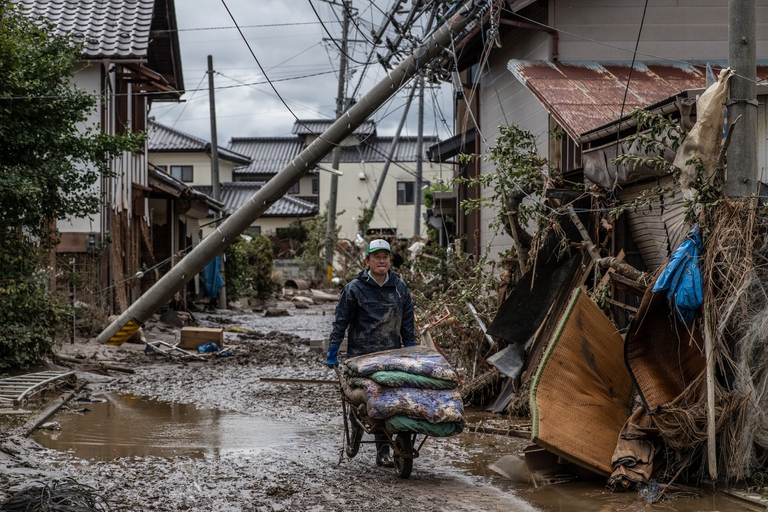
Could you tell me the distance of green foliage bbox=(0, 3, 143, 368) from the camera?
11.2m

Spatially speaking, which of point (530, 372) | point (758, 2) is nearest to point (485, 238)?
point (758, 2)

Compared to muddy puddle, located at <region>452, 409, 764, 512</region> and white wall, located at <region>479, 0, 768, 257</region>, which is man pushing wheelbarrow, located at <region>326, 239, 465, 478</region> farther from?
white wall, located at <region>479, 0, 768, 257</region>

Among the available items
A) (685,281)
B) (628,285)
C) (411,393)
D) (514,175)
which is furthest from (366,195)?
(685,281)

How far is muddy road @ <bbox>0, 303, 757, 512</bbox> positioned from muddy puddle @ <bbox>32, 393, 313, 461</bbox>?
0.5 inches

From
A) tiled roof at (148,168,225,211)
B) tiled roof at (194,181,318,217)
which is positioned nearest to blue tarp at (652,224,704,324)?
tiled roof at (148,168,225,211)

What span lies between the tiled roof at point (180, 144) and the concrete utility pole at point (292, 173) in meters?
35.9

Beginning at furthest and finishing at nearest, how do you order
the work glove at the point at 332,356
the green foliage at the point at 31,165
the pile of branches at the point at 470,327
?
the green foliage at the point at 31,165, the pile of branches at the point at 470,327, the work glove at the point at 332,356

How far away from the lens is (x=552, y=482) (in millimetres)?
6688

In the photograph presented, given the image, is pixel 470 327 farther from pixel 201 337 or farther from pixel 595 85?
pixel 201 337

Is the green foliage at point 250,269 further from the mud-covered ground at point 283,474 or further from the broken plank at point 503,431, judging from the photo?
the broken plank at point 503,431

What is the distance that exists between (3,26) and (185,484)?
7.98 metres

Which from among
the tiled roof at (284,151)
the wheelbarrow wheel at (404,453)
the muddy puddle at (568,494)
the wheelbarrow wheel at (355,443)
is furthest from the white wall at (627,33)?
the tiled roof at (284,151)

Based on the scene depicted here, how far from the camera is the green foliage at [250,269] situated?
101ft

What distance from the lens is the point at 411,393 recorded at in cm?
656
